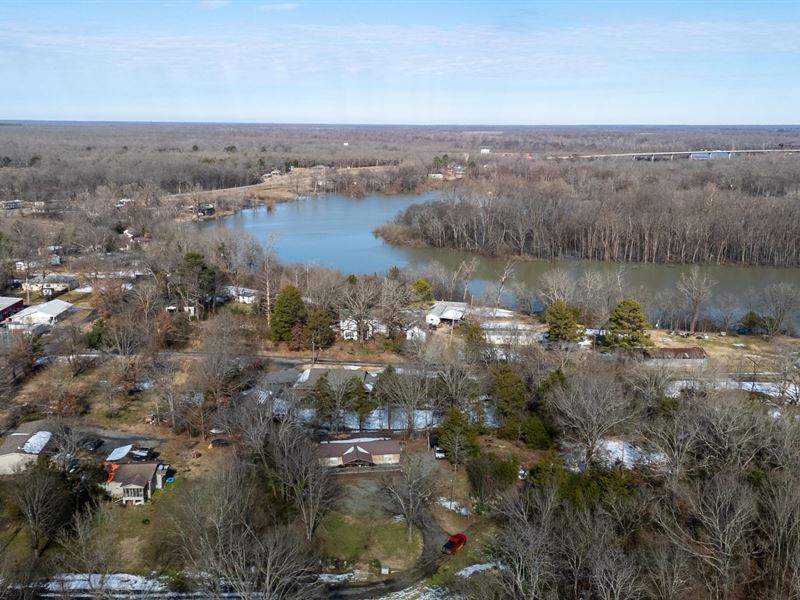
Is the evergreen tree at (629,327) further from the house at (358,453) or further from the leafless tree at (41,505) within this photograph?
the leafless tree at (41,505)

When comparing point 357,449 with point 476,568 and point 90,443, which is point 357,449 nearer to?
point 476,568

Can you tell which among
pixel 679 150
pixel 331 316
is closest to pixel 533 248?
pixel 331 316

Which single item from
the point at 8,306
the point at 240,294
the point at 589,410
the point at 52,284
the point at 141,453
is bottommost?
the point at 141,453

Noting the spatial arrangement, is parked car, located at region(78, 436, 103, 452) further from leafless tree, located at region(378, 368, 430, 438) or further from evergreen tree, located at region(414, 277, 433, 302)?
evergreen tree, located at region(414, 277, 433, 302)

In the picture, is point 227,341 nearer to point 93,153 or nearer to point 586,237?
point 586,237

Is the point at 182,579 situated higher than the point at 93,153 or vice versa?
the point at 93,153

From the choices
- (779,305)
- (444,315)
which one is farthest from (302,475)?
(779,305)

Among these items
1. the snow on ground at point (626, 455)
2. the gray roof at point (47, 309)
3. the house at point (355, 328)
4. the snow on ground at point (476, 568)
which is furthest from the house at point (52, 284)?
the snow on ground at point (626, 455)
